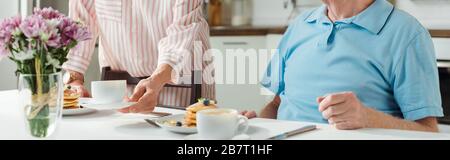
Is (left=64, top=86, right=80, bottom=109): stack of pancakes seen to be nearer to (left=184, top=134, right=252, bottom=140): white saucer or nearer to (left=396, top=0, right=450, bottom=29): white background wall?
(left=184, top=134, right=252, bottom=140): white saucer

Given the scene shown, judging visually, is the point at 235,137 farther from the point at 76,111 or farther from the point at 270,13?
the point at 270,13

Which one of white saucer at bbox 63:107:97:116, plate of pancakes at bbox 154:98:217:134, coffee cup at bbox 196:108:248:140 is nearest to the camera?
coffee cup at bbox 196:108:248:140

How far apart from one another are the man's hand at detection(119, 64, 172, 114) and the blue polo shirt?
1.19 feet

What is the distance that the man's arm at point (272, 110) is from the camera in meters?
1.60

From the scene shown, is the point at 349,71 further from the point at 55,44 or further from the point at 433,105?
the point at 55,44

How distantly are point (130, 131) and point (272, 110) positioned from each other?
0.56 m

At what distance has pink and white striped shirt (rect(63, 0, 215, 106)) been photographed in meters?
1.75

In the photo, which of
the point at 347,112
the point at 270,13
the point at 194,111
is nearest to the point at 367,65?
the point at 347,112

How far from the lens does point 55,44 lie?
3.43ft

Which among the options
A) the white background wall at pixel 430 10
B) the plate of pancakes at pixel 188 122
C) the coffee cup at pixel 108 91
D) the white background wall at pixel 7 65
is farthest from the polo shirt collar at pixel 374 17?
the white background wall at pixel 7 65

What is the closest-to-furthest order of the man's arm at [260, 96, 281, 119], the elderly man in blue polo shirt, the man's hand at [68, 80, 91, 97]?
1. the elderly man in blue polo shirt
2. the man's arm at [260, 96, 281, 119]
3. the man's hand at [68, 80, 91, 97]

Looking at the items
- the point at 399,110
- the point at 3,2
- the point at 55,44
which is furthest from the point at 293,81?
the point at 3,2

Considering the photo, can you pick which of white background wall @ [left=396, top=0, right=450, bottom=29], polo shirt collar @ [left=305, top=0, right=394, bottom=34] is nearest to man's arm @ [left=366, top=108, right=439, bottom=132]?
polo shirt collar @ [left=305, top=0, right=394, bottom=34]

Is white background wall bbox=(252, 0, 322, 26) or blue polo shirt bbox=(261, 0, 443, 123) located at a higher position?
white background wall bbox=(252, 0, 322, 26)
